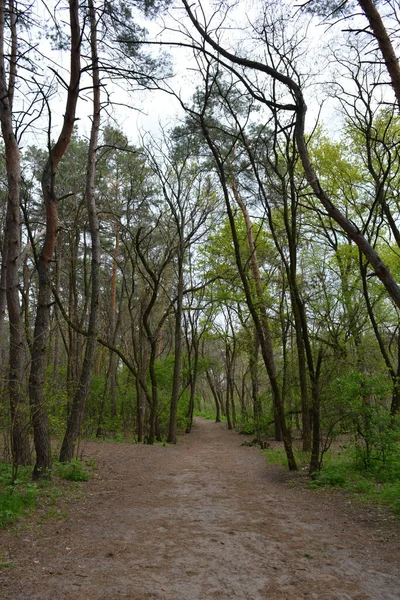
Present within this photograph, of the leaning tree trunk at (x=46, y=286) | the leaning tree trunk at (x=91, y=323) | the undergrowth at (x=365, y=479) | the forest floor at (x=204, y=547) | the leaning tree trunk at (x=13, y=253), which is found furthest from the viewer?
the leaning tree trunk at (x=91, y=323)

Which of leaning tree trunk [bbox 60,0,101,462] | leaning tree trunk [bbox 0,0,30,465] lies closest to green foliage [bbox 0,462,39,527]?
Result: leaning tree trunk [bbox 0,0,30,465]

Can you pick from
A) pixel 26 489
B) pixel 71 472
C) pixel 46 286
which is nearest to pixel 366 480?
pixel 71 472

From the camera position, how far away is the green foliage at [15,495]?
453 centimetres

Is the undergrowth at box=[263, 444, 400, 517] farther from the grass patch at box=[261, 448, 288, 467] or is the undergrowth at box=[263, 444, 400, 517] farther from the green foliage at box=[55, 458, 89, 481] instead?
the green foliage at box=[55, 458, 89, 481]

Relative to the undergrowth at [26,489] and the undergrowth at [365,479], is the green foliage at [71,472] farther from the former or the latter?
the undergrowth at [365,479]

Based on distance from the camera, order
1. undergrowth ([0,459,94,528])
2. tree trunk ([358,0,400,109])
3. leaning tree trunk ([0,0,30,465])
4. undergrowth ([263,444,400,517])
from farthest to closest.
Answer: leaning tree trunk ([0,0,30,465]) < undergrowth ([263,444,400,517]) < tree trunk ([358,0,400,109]) < undergrowth ([0,459,94,528])

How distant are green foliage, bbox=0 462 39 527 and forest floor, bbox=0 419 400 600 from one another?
0.74 ft

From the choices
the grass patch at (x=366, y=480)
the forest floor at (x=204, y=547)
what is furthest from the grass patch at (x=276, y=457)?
the forest floor at (x=204, y=547)

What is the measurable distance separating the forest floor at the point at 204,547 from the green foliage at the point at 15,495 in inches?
8.9

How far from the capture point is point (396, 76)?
5.36 metres

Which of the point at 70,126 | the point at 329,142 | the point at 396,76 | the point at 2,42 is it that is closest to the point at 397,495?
the point at 396,76

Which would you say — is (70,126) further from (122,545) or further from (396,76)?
(122,545)

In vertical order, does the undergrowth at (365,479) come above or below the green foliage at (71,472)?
below

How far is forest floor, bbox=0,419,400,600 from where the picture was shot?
3.04m
